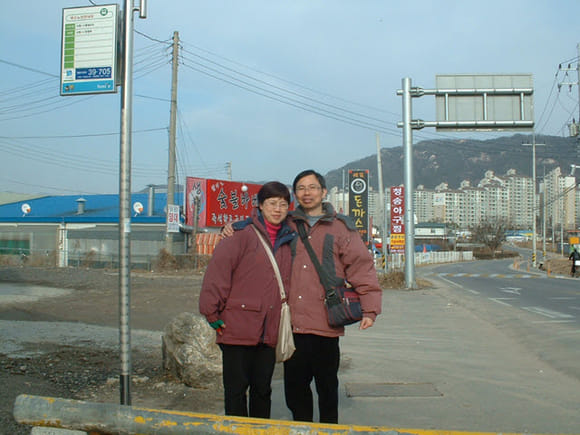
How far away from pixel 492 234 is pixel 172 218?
225 ft

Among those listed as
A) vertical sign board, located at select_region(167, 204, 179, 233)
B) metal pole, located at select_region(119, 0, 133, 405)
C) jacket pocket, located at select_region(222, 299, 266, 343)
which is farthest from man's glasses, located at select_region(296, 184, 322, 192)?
vertical sign board, located at select_region(167, 204, 179, 233)

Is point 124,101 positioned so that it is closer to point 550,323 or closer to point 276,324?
point 276,324

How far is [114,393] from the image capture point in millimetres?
5137

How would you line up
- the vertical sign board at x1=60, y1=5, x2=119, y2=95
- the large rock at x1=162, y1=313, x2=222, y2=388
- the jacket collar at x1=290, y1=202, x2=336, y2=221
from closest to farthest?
the jacket collar at x1=290, y1=202, x2=336, y2=221 → the vertical sign board at x1=60, y1=5, x2=119, y2=95 → the large rock at x1=162, y1=313, x2=222, y2=388

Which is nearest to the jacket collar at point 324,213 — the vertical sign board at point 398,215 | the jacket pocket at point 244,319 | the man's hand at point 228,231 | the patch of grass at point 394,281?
the man's hand at point 228,231

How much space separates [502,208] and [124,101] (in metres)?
182

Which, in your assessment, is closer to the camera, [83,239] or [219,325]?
[219,325]

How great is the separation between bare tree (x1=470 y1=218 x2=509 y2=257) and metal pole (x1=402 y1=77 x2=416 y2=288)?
211ft

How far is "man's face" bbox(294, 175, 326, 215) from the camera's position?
3670 millimetres

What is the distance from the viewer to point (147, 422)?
2.22 metres

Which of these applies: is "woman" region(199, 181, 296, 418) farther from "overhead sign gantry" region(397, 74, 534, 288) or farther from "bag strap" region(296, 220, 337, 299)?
"overhead sign gantry" region(397, 74, 534, 288)

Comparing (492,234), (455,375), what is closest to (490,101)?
(455,375)

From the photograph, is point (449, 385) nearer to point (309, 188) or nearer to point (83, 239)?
point (309, 188)

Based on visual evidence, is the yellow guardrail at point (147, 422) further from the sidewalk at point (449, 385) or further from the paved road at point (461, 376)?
the paved road at point (461, 376)
